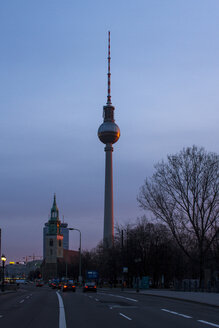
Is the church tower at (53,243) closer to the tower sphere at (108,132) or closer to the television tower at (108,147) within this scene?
the television tower at (108,147)

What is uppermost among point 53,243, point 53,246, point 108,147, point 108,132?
point 108,132

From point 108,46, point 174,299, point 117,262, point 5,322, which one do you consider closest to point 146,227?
point 117,262

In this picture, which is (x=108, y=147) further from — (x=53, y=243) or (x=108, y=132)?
(x=53, y=243)

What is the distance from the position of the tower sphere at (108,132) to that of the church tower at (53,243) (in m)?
39.3

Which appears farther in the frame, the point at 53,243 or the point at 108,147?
the point at 53,243

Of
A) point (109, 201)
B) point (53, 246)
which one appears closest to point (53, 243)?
point (53, 246)

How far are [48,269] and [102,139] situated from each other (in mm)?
61376

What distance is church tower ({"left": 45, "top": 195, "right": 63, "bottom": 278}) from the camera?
18484 cm

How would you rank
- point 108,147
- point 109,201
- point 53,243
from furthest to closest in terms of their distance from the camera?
point 53,243 → point 108,147 → point 109,201

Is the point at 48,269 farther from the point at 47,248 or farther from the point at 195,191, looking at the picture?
the point at 195,191

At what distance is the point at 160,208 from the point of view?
159 feet

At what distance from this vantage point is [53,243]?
187875mm

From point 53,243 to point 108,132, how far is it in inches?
2177

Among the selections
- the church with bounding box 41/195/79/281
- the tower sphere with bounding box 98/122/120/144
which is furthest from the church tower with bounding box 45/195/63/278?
the tower sphere with bounding box 98/122/120/144
